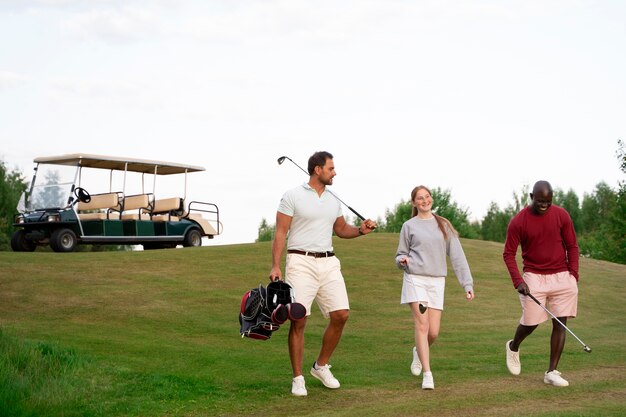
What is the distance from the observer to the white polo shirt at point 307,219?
8.86 m

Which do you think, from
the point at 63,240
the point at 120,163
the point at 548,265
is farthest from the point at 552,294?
the point at 120,163

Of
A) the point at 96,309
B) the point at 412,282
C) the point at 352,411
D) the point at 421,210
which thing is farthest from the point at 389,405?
the point at 96,309

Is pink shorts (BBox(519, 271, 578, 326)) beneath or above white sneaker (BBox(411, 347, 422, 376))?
above

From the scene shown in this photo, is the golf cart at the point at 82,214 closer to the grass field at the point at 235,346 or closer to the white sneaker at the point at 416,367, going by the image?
the grass field at the point at 235,346

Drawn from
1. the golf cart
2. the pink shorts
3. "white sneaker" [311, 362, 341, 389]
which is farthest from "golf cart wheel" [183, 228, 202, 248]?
the pink shorts

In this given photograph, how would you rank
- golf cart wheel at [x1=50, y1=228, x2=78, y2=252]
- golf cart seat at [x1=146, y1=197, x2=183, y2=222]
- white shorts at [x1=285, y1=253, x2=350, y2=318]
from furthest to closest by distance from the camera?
golf cart seat at [x1=146, y1=197, x2=183, y2=222], golf cart wheel at [x1=50, y1=228, x2=78, y2=252], white shorts at [x1=285, y1=253, x2=350, y2=318]

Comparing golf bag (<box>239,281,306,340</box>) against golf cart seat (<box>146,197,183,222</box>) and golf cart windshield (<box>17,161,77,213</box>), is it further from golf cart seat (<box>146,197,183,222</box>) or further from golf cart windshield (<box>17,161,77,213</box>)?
golf cart seat (<box>146,197,183,222</box>)

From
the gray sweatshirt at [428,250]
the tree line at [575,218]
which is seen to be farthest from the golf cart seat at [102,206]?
the tree line at [575,218]

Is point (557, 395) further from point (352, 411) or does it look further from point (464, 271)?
point (352, 411)

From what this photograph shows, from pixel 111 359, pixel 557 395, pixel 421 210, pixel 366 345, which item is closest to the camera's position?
pixel 557 395

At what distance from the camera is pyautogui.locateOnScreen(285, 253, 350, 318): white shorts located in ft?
28.9

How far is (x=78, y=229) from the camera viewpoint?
78.9 ft

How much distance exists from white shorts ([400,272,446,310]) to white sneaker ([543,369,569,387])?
4.69 feet

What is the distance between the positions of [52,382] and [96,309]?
23.4 feet
